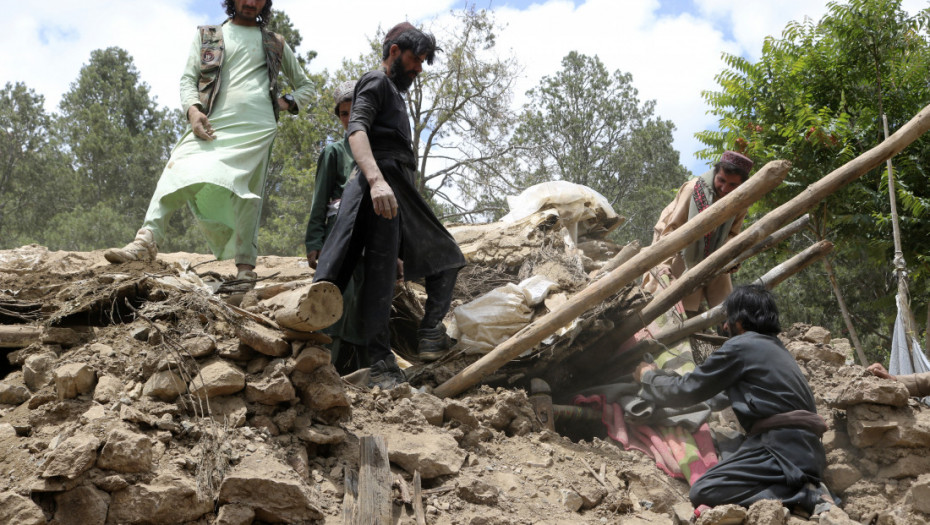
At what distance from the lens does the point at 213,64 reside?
164 inches

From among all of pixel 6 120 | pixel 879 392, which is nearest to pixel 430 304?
pixel 879 392

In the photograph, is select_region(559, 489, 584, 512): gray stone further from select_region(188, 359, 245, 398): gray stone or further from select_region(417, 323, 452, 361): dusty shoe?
select_region(188, 359, 245, 398): gray stone

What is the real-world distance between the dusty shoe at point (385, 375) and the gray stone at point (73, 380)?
121cm

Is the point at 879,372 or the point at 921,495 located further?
the point at 879,372

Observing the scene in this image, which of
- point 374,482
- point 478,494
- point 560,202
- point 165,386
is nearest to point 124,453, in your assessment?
point 165,386

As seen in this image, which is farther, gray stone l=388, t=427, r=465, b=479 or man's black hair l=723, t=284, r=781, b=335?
man's black hair l=723, t=284, r=781, b=335

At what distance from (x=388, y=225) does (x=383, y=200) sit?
351mm

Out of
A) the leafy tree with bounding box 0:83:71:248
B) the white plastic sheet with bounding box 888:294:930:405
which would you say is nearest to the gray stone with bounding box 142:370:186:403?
the white plastic sheet with bounding box 888:294:930:405

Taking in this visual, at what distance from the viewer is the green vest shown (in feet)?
13.7

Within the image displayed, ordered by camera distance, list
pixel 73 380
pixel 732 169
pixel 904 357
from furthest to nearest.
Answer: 1. pixel 904 357
2. pixel 732 169
3. pixel 73 380

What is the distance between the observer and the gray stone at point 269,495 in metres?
2.38

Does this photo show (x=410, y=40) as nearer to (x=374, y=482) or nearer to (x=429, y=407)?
(x=429, y=407)

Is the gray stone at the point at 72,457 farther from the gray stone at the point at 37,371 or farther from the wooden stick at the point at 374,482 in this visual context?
the wooden stick at the point at 374,482

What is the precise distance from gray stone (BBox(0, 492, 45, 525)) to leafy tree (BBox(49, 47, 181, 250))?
51.1 ft
